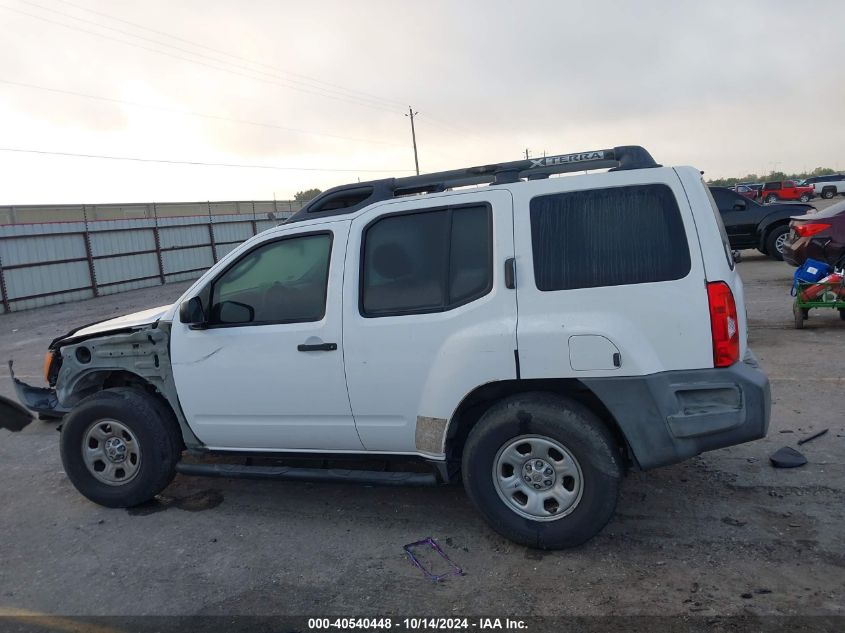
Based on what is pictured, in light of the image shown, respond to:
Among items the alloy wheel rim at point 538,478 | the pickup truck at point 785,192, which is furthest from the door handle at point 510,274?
the pickup truck at point 785,192

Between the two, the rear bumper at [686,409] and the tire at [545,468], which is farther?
the tire at [545,468]

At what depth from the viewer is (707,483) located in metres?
4.30

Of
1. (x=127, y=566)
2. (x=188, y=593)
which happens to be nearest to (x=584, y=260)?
(x=188, y=593)

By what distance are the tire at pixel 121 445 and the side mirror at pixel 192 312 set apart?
29.9 inches

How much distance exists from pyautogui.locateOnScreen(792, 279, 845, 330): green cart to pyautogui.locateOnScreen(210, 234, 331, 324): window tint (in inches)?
269

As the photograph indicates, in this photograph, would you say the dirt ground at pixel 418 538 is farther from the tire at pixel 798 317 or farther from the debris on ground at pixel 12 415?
the tire at pixel 798 317

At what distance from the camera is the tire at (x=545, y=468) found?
3.39m

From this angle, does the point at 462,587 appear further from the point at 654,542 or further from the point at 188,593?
the point at 188,593

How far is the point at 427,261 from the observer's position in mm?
3764

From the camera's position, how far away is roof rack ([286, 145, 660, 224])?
12.2 ft

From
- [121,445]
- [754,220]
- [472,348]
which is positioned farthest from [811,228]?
[121,445]

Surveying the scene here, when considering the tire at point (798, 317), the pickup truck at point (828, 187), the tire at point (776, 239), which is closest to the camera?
the tire at point (798, 317)

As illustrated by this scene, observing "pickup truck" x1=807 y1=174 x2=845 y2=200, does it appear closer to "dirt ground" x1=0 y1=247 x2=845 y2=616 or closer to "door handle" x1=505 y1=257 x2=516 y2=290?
"dirt ground" x1=0 y1=247 x2=845 y2=616

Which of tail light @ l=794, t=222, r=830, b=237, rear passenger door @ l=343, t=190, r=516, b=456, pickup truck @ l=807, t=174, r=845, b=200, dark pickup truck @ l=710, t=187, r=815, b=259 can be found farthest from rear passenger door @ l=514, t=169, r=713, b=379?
pickup truck @ l=807, t=174, r=845, b=200
